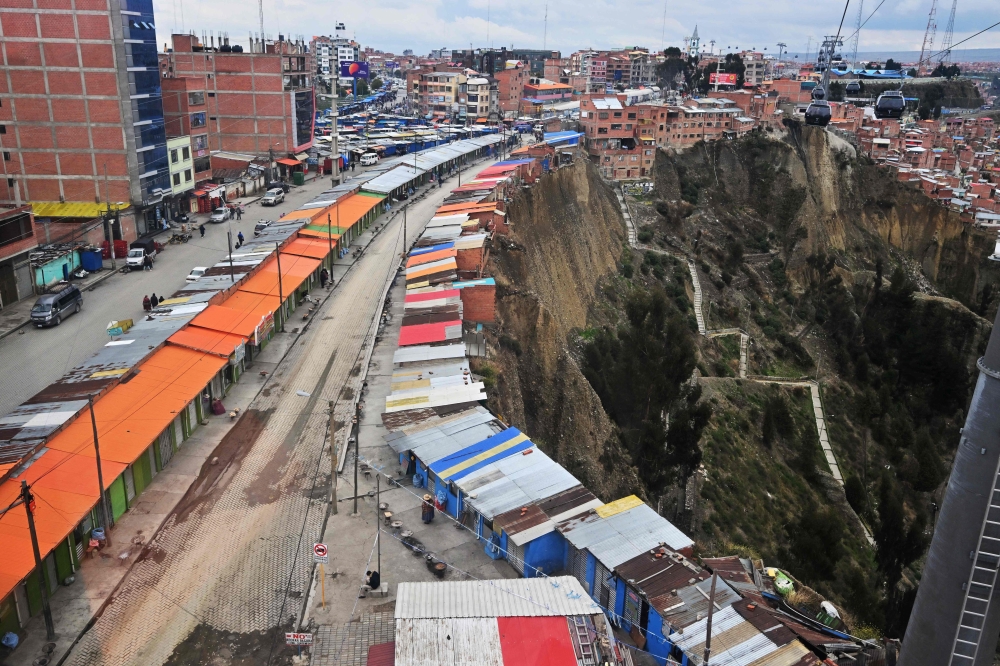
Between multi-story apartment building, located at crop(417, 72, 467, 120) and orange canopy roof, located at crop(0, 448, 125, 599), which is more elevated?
multi-story apartment building, located at crop(417, 72, 467, 120)

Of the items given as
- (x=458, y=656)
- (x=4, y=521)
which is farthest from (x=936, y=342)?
(x=4, y=521)

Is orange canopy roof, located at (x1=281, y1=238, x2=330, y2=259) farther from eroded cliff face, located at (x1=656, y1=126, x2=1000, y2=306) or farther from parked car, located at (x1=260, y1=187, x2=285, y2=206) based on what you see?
eroded cliff face, located at (x1=656, y1=126, x2=1000, y2=306)

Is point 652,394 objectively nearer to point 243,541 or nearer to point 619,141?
point 243,541

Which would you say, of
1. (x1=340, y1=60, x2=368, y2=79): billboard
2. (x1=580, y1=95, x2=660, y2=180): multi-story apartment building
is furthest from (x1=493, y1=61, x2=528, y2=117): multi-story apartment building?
(x1=580, y1=95, x2=660, y2=180): multi-story apartment building

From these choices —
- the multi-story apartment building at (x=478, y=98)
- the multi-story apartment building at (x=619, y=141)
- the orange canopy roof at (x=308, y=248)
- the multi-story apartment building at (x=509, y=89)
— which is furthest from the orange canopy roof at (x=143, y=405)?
the multi-story apartment building at (x=509, y=89)

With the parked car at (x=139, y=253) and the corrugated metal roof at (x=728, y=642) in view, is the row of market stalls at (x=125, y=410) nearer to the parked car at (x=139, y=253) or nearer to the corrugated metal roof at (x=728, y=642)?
the parked car at (x=139, y=253)

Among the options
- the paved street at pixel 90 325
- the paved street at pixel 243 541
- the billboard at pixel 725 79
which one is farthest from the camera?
the billboard at pixel 725 79
